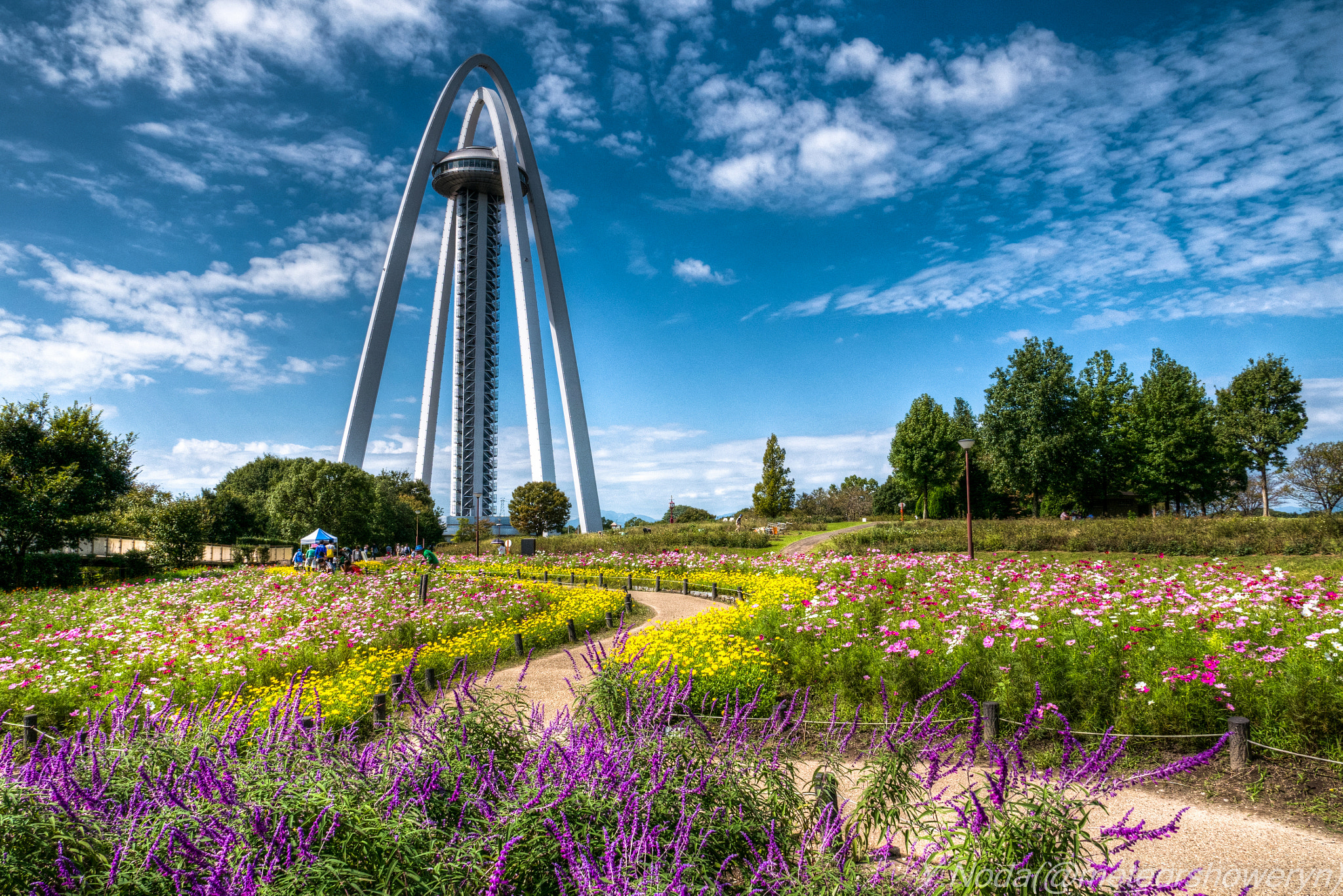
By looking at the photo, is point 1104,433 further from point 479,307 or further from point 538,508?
point 479,307

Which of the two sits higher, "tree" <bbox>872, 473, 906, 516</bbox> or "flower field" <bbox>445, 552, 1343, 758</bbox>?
"tree" <bbox>872, 473, 906, 516</bbox>

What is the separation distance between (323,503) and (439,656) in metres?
33.3

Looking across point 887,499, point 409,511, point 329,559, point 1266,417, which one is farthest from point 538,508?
point 1266,417

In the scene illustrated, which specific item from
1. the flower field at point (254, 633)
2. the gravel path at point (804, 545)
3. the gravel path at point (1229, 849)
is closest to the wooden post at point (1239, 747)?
the gravel path at point (1229, 849)

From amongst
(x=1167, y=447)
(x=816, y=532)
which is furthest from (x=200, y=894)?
(x=1167, y=447)

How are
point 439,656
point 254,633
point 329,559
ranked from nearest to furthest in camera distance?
point 439,656 < point 254,633 < point 329,559

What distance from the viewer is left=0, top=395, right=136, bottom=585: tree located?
61.2ft

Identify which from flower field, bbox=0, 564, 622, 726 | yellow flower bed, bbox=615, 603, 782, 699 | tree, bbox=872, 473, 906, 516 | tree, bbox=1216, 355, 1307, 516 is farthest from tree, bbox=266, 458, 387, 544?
tree, bbox=1216, 355, 1307, 516

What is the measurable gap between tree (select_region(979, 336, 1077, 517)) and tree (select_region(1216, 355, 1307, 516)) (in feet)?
28.5

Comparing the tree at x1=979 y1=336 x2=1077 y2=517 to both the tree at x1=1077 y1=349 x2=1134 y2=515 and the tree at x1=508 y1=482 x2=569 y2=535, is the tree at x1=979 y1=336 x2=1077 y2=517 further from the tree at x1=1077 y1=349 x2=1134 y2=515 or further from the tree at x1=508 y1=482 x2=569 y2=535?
the tree at x1=508 y1=482 x2=569 y2=535

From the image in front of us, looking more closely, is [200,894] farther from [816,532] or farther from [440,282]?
[440,282]

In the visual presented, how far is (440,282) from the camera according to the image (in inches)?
2525

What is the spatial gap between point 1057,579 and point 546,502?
51.3 meters

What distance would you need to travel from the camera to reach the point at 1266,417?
34.4 metres
